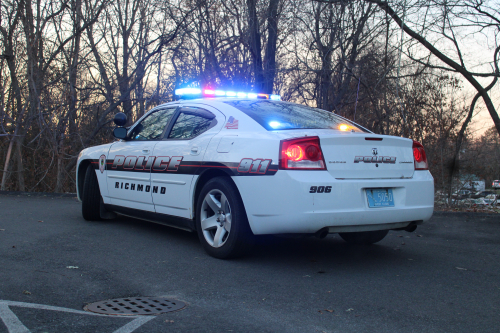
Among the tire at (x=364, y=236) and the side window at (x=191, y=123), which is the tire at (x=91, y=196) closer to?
the side window at (x=191, y=123)

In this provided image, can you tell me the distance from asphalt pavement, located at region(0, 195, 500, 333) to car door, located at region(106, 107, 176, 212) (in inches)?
17.5

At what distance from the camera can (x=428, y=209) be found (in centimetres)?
458

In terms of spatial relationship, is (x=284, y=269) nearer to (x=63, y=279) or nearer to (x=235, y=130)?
(x=235, y=130)

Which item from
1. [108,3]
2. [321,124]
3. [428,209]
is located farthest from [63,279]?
[108,3]

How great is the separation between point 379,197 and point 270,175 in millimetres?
981

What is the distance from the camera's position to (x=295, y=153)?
4082mm

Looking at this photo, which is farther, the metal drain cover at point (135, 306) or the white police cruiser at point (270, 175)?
the white police cruiser at point (270, 175)

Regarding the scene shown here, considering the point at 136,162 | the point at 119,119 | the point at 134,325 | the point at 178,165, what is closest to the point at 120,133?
the point at 119,119

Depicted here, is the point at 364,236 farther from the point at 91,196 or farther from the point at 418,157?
the point at 91,196

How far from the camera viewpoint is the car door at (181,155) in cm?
497

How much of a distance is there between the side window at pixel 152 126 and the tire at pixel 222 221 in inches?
52.3

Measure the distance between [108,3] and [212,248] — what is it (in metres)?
11.7

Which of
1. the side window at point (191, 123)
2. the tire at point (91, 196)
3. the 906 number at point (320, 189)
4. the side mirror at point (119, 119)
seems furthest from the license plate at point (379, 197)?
the tire at point (91, 196)

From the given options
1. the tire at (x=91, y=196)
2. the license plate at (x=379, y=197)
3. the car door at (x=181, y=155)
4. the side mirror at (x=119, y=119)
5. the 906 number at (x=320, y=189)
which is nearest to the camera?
the 906 number at (x=320, y=189)
